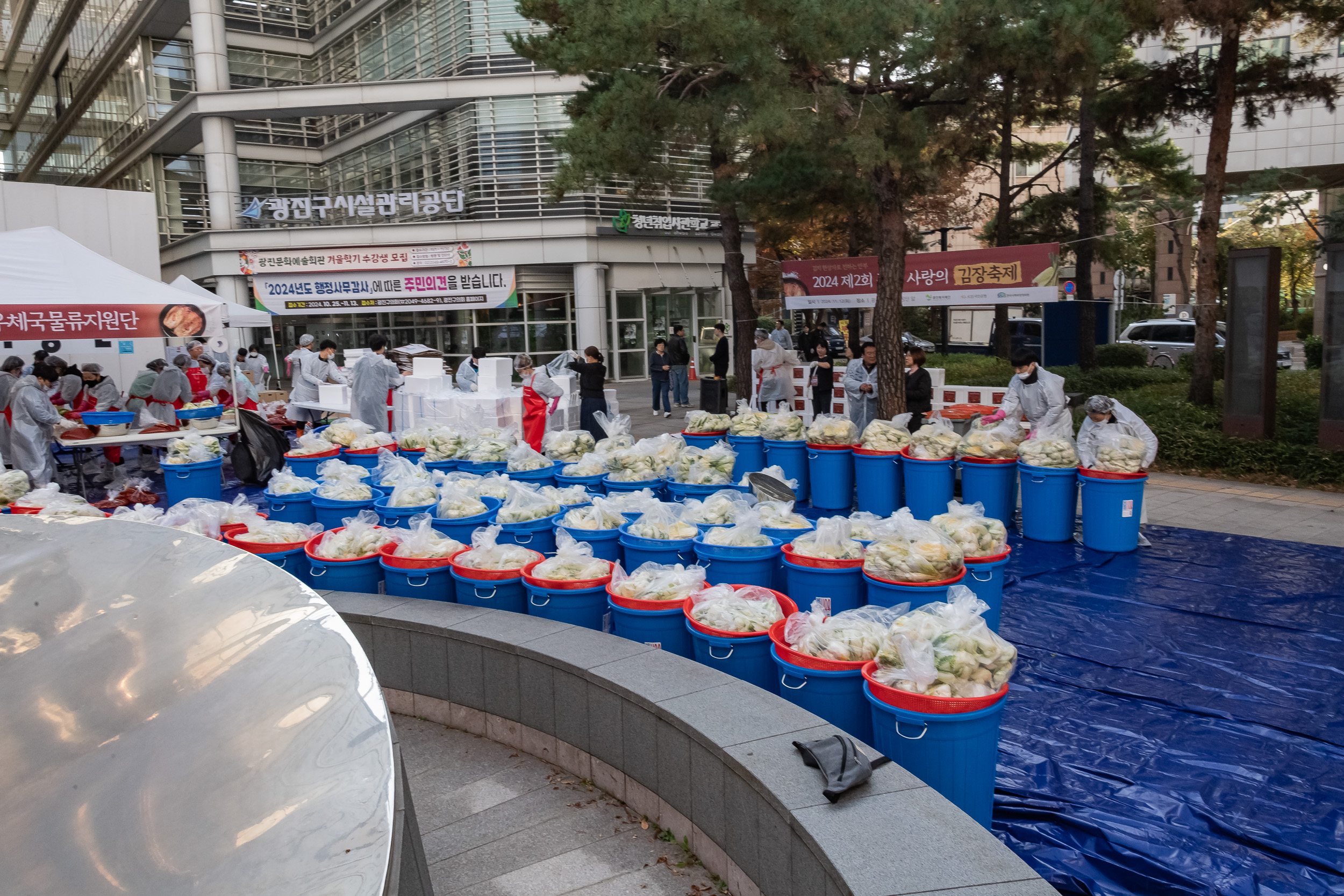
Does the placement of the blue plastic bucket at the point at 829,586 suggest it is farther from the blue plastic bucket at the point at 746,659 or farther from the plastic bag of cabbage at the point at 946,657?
the plastic bag of cabbage at the point at 946,657

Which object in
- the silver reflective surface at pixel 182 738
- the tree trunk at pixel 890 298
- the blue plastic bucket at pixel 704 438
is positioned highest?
the tree trunk at pixel 890 298

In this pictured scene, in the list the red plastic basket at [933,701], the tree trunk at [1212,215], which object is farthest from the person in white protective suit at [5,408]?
the tree trunk at [1212,215]

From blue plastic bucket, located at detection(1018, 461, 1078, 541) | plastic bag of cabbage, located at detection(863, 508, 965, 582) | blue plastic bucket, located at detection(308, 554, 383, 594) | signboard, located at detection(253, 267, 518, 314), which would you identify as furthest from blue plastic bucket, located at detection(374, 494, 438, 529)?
signboard, located at detection(253, 267, 518, 314)

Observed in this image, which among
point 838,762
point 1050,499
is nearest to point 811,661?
point 838,762

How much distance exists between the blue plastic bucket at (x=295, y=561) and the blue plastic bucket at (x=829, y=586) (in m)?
3.13

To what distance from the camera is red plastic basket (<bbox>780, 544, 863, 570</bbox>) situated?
5.61 meters

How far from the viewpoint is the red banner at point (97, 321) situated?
11719mm

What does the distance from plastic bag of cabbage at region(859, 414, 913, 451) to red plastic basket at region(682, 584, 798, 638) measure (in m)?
4.77

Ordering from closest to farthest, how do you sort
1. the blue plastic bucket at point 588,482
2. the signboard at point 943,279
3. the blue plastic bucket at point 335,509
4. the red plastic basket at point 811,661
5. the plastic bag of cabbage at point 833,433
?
the red plastic basket at point 811,661
the blue plastic bucket at point 335,509
the blue plastic bucket at point 588,482
the plastic bag of cabbage at point 833,433
the signboard at point 943,279

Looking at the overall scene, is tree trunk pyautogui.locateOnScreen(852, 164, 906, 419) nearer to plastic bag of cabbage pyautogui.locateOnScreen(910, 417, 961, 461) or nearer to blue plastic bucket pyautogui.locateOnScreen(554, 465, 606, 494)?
plastic bag of cabbage pyautogui.locateOnScreen(910, 417, 961, 461)

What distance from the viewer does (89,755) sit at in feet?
6.01

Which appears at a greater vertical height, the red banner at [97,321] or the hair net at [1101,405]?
the red banner at [97,321]

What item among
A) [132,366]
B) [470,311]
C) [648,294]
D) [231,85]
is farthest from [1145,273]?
[132,366]

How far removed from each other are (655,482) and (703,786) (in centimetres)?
495
